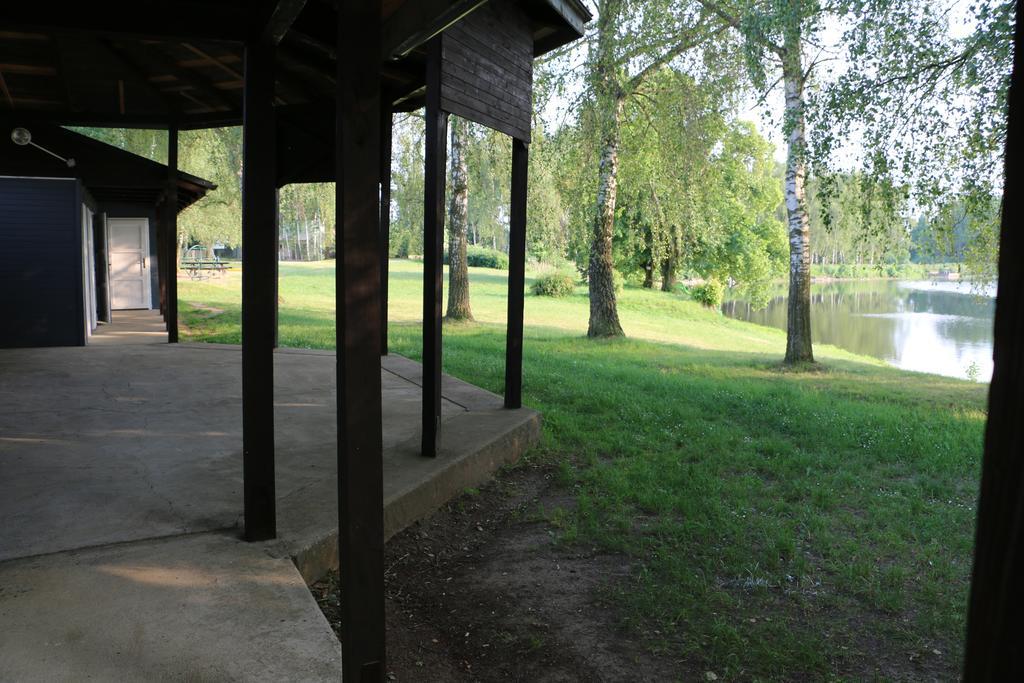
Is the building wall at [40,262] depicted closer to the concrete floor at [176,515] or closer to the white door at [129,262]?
the concrete floor at [176,515]

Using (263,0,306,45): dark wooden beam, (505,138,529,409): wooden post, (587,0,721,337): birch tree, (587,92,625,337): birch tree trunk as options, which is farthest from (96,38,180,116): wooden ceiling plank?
(587,92,625,337): birch tree trunk

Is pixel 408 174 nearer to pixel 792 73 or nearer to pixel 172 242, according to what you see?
pixel 172 242

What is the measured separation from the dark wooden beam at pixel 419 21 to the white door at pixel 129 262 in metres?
15.3

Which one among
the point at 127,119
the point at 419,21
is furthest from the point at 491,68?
the point at 127,119

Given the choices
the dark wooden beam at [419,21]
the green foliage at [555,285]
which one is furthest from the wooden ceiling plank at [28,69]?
the green foliage at [555,285]

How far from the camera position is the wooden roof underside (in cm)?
347

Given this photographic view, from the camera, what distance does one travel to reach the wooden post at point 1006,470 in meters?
0.67

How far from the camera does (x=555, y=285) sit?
2805 cm

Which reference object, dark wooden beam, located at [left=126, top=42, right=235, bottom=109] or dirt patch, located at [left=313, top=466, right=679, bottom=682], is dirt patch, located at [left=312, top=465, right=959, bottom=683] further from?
dark wooden beam, located at [left=126, top=42, right=235, bottom=109]

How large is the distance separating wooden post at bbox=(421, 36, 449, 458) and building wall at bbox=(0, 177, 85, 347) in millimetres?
8300

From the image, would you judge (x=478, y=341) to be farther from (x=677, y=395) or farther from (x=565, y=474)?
(x=565, y=474)

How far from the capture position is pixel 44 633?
2.78 meters

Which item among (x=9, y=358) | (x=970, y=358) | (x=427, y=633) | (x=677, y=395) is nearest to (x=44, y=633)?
(x=427, y=633)

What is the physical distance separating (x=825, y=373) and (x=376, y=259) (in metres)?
10.7
